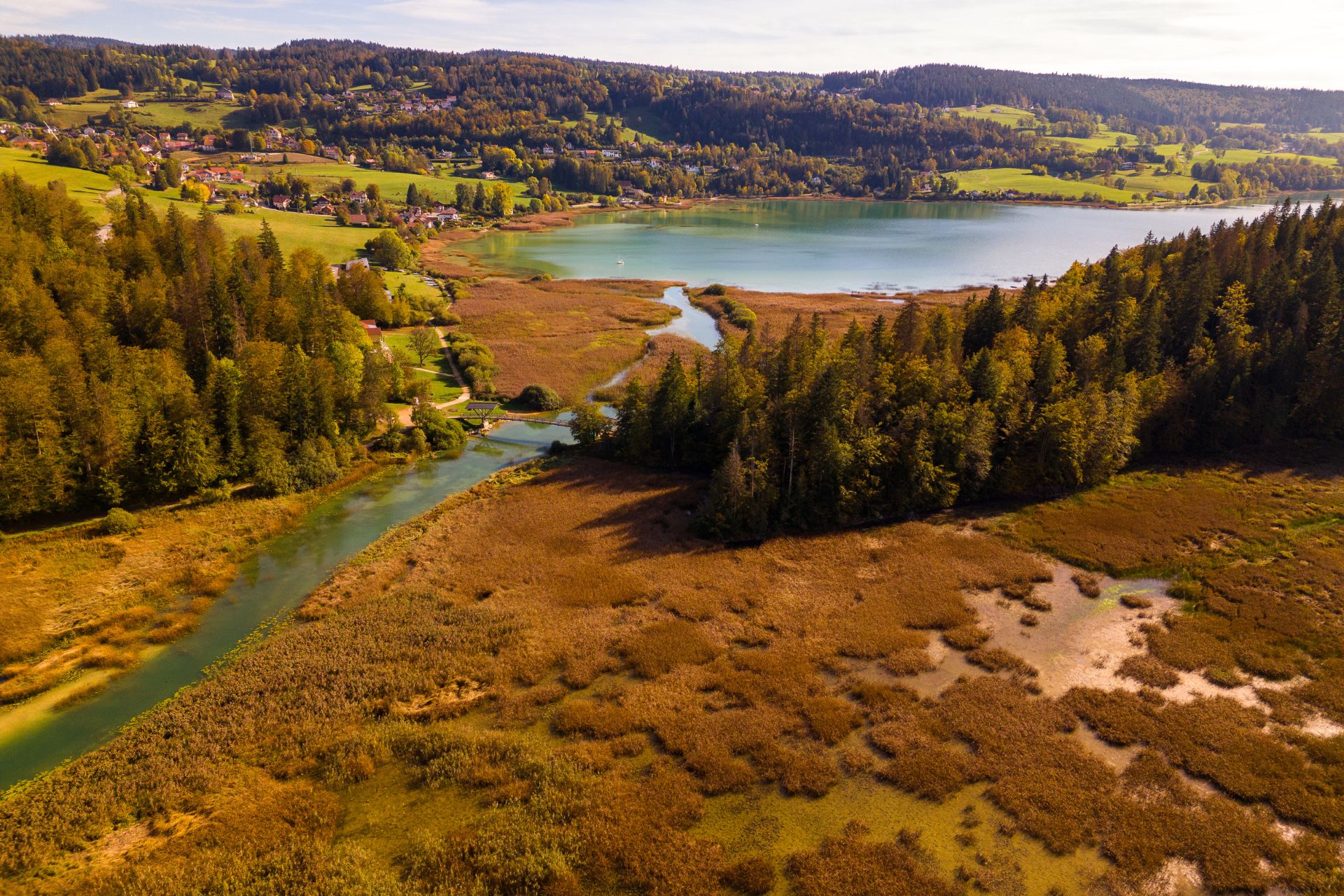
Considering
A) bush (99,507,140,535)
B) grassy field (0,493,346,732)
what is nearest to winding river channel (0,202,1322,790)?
grassy field (0,493,346,732)

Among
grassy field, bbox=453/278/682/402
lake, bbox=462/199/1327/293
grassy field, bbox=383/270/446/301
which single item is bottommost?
grassy field, bbox=453/278/682/402

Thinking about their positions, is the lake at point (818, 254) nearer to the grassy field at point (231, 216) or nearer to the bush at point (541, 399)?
the grassy field at point (231, 216)

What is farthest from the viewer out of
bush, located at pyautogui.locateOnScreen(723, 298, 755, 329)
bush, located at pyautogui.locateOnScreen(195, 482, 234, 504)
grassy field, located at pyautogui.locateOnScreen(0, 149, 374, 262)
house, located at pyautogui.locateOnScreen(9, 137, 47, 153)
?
house, located at pyautogui.locateOnScreen(9, 137, 47, 153)

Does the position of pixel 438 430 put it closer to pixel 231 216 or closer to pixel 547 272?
pixel 547 272

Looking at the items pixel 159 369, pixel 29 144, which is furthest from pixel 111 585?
pixel 29 144

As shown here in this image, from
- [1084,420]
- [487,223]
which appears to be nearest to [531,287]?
[487,223]

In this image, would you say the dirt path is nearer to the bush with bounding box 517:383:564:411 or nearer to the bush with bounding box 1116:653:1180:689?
the bush with bounding box 517:383:564:411

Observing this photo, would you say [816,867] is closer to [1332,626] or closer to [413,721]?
[413,721]
